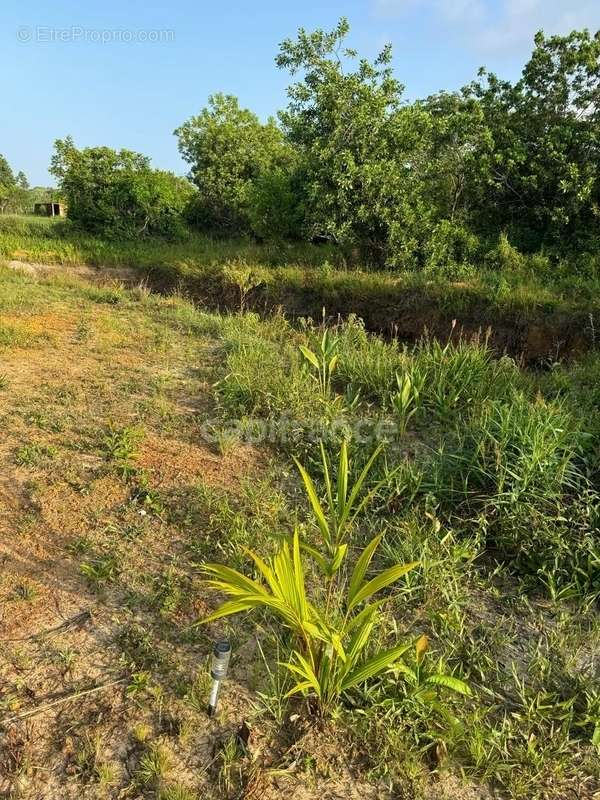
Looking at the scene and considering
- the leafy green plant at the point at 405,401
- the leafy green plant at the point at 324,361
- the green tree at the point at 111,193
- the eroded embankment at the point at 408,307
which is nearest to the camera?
the leafy green plant at the point at 405,401

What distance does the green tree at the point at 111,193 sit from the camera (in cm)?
1454

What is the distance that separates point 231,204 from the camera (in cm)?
1573

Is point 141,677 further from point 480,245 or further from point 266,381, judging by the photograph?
point 480,245

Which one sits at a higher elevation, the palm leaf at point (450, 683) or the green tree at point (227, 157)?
the green tree at point (227, 157)

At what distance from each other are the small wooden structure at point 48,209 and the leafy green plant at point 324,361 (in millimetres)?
26862

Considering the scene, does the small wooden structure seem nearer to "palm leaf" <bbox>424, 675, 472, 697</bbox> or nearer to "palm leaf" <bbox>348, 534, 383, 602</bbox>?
"palm leaf" <bbox>348, 534, 383, 602</bbox>

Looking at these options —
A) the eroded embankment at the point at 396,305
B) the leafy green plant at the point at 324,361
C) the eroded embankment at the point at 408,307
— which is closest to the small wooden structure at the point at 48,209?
the eroded embankment at the point at 396,305

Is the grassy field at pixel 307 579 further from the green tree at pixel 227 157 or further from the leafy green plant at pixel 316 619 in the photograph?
the green tree at pixel 227 157

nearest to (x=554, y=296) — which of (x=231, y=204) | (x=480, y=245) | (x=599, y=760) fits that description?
(x=480, y=245)

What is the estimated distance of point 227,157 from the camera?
16.7 meters

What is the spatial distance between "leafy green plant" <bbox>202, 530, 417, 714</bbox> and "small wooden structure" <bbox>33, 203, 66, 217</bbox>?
29413 millimetres

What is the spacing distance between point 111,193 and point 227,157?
4206 millimetres

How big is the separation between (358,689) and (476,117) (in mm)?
10330

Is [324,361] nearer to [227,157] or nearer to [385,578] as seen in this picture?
[385,578]
